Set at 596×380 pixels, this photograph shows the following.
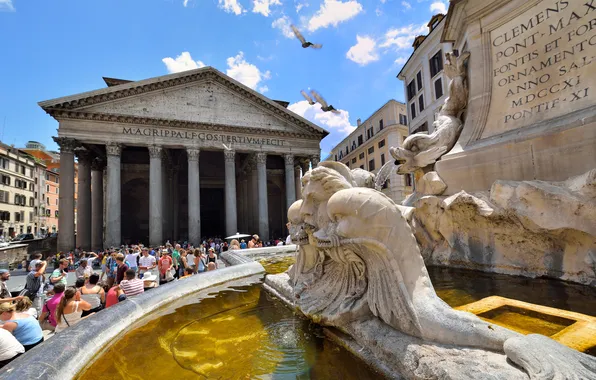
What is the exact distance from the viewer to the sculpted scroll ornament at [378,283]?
1351 millimetres

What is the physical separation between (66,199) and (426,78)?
86.3ft

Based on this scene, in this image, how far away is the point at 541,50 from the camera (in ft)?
12.7

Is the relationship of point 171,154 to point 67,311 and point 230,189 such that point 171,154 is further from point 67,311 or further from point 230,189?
point 67,311

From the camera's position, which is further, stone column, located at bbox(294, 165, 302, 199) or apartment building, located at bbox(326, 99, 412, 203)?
apartment building, located at bbox(326, 99, 412, 203)

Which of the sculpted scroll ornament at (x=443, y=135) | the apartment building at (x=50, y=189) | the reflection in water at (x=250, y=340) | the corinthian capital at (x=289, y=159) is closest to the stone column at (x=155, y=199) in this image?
the corinthian capital at (x=289, y=159)

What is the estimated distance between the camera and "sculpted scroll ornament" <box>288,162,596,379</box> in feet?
4.43

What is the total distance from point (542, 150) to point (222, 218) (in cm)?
2807

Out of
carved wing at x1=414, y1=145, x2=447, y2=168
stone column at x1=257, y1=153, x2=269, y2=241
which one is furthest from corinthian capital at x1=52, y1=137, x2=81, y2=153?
carved wing at x1=414, y1=145, x2=447, y2=168

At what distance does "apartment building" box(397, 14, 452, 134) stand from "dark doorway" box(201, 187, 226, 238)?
751 inches

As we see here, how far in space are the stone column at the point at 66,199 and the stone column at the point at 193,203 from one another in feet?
22.2

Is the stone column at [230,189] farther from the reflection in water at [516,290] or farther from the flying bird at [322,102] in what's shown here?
the reflection in water at [516,290]

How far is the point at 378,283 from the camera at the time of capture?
6.48ft

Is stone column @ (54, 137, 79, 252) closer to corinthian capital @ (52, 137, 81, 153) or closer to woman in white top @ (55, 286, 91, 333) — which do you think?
corinthian capital @ (52, 137, 81, 153)

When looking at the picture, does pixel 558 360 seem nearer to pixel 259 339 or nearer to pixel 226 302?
pixel 259 339
